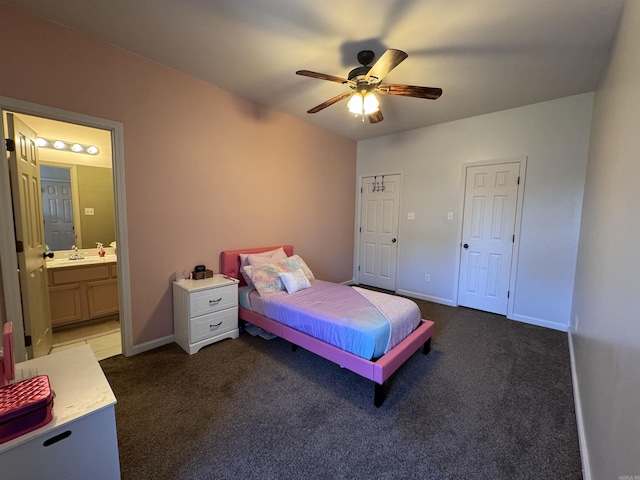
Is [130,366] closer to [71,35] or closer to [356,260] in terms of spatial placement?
[71,35]

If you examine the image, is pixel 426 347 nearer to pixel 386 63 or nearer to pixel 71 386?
pixel 386 63

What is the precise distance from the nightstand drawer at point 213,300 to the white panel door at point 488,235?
10.9ft

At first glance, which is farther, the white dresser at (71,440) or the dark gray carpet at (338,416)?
the dark gray carpet at (338,416)

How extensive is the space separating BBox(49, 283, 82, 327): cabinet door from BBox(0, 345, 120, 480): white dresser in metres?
2.27

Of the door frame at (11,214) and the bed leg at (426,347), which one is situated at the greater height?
the door frame at (11,214)

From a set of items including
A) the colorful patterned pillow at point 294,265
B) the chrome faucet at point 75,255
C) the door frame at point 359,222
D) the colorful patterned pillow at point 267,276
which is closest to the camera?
the colorful patterned pillow at point 267,276

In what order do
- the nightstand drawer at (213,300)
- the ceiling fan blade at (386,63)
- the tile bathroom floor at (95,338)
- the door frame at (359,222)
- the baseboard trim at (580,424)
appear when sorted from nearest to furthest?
the baseboard trim at (580,424)
the ceiling fan blade at (386,63)
the nightstand drawer at (213,300)
the tile bathroom floor at (95,338)
the door frame at (359,222)

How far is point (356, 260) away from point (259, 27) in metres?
4.01

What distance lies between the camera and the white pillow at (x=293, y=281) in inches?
114

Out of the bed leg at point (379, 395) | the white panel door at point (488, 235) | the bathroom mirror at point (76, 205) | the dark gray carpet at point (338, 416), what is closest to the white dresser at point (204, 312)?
the dark gray carpet at point (338, 416)

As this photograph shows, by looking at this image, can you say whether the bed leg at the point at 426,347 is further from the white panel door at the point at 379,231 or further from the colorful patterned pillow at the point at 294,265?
the white panel door at the point at 379,231

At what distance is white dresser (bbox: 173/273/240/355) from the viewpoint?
257cm

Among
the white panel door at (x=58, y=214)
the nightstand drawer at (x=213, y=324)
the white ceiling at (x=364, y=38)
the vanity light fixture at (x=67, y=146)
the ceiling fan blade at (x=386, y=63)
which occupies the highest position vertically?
the white ceiling at (x=364, y=38)

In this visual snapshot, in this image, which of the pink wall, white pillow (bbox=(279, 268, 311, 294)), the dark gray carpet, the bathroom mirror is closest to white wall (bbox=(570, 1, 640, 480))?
the dark gray carpet
